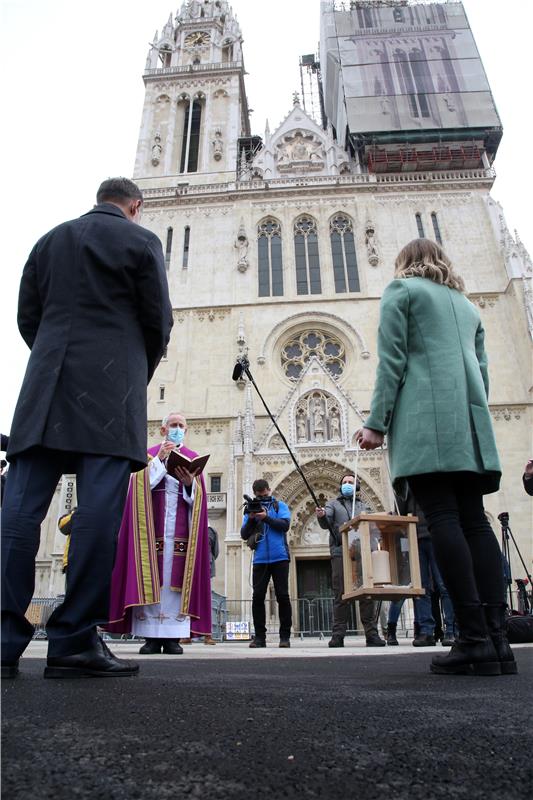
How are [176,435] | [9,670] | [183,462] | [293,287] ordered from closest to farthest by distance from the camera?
[9,670] → [183,462] → [176,435] → [293,287]

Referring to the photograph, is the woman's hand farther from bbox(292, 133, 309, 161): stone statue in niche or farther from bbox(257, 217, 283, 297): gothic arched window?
bbox(292, 133, 309, 161): stone statue in niche

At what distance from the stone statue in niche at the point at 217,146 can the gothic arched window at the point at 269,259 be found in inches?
154

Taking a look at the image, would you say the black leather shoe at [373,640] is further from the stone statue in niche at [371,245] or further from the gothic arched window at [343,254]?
the stone statue in niche at [371,245]

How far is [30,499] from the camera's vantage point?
2.17 meters

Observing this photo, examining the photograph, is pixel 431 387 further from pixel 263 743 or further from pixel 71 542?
pixel 263 743

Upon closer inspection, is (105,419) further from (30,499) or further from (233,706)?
(233,706)

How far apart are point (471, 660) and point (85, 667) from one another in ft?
4.66

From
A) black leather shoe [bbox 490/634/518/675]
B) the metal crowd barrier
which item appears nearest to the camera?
black leather shoe [bbox 490/634/518/675]

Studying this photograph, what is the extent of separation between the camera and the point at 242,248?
70.0ft

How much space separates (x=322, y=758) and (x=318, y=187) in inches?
920

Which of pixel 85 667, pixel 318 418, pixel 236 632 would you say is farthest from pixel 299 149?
pixel 85 667

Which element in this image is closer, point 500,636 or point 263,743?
point 263,743

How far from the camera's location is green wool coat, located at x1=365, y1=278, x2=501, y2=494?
8.16ft

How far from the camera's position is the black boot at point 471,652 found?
2227 millimetres
